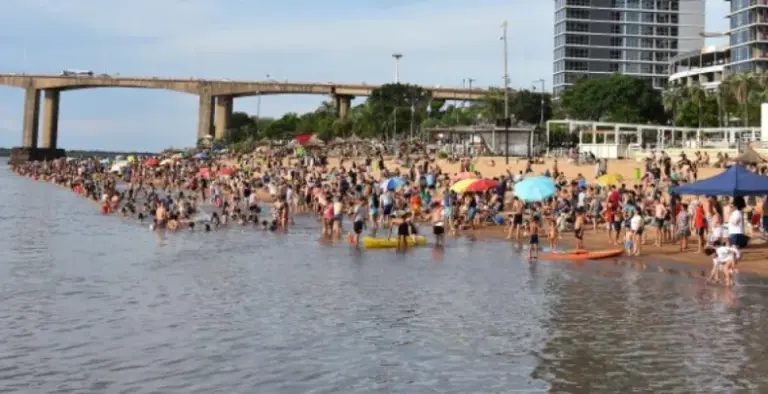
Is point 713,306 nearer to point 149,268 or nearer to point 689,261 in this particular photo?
point 689,261

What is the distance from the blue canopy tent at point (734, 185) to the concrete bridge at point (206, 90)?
370 ft

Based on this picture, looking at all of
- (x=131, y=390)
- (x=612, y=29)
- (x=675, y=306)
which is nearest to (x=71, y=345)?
(x=131, y=390)

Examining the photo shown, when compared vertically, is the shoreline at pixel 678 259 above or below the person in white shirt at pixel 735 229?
below

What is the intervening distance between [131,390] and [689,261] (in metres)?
16.6

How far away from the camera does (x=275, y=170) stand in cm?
6556

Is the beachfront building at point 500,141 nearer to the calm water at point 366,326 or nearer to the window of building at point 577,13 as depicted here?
the calm water at point 366,326

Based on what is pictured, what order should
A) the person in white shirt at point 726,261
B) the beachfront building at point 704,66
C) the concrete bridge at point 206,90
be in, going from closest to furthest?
the person in white shirt at point 726,261 → the beachfront building at point 704,66 → the concrete bridge at point 206,90

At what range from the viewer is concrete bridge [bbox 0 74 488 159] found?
13825 cm

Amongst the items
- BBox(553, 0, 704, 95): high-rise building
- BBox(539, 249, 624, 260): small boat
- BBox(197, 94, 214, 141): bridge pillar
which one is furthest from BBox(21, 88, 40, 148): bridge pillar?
BBox(539, 249, 624, 260): small boat

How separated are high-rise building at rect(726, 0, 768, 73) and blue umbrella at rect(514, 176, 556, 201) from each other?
285 feet

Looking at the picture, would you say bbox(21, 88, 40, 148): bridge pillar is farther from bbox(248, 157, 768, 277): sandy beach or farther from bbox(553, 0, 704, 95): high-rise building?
bbox(248, 157, 768, 277): sandy beach

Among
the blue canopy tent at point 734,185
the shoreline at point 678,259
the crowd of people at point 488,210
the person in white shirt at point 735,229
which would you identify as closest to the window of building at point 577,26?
the crowd of people at point 488,210

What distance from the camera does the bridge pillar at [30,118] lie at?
5965 inches

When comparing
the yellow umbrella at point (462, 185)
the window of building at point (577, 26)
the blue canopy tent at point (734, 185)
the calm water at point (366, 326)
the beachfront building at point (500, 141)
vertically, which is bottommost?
the calm water at point (366, 326)
